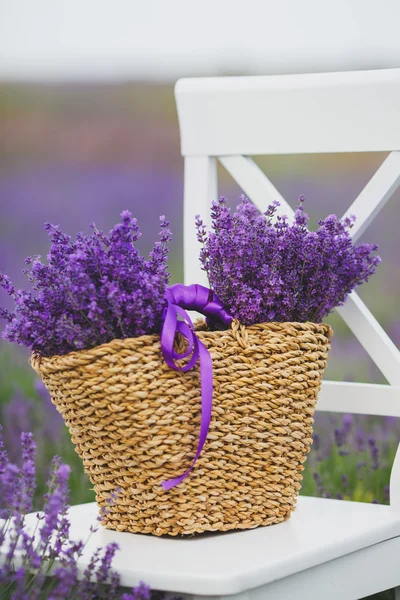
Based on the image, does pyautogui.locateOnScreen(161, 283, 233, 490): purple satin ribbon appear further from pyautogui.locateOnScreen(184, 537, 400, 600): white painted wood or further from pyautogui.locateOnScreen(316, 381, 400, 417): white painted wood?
pyautogui.locateOnScreen(316, 381, 400, 417): white painted wood

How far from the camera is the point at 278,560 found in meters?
1.22

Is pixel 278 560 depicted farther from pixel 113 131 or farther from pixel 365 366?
pixel 113 131

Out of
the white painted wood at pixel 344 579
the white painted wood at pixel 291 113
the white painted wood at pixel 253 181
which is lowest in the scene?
the white painted wood at pixel 344 579

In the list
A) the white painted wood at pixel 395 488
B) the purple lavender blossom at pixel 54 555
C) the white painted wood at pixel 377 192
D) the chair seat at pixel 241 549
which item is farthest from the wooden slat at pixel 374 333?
the purple lavender blossom at pixel 54 555

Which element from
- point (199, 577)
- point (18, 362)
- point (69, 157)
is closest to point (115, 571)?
point (199, 577)

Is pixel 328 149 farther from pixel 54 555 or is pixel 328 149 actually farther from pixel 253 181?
pixel 54 555

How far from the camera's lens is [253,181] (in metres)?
1.80

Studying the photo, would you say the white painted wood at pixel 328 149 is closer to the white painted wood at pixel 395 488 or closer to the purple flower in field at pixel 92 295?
the white painted wood at pixel 395 488

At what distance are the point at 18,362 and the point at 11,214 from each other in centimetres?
182

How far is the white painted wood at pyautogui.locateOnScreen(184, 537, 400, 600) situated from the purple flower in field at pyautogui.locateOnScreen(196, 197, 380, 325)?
40 cm

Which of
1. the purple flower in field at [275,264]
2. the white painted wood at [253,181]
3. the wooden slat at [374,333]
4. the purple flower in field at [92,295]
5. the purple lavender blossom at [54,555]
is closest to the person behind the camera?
the purple lavender blossom at [54,555]

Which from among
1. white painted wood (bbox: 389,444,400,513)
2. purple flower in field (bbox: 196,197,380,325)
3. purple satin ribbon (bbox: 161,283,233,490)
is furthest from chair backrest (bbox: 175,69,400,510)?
purple satin ribbon (bbox: 161,283,233,490)

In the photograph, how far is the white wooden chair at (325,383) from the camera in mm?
1223

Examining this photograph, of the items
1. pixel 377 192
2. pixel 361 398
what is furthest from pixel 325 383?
pixel 377 192
